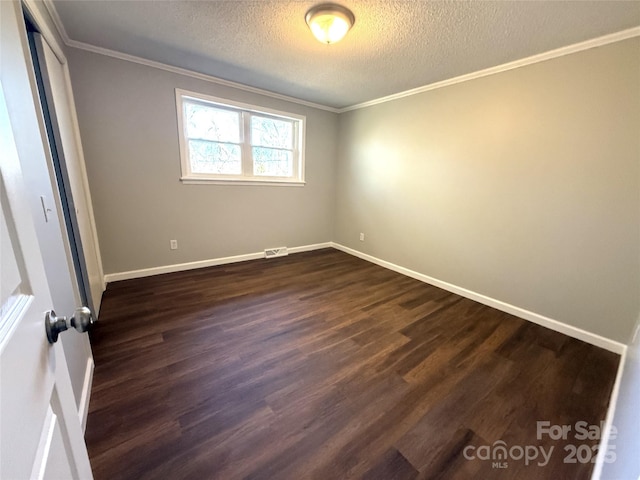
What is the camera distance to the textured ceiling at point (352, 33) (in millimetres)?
1708

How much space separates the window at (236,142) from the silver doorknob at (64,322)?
113 inches

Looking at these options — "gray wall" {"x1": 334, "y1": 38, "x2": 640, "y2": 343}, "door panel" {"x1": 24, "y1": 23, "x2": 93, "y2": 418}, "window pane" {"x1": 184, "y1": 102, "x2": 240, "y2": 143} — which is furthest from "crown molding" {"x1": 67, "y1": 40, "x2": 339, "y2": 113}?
"gray wall" {"x1": 334, "y1": 38, "x2": 640, "y2": 343}

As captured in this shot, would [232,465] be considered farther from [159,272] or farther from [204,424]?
[159,272]

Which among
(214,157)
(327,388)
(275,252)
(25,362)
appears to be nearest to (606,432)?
(327,388)

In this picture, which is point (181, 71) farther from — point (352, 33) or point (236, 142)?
point (352, 33)

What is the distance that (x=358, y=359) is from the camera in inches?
73.5

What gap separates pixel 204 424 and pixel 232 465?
278 mm

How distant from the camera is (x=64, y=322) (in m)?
0.61

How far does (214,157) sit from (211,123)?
411mm

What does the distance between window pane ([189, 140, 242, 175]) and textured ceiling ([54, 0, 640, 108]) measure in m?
0.82

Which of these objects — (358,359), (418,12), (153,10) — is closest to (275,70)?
(153,10)

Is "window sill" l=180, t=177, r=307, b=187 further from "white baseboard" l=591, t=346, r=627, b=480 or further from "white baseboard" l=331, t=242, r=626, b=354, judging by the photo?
"white baseboard" l=591, t=346, r=627, b=480

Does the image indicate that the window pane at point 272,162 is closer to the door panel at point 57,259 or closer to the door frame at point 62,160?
the door frame at point 62,160

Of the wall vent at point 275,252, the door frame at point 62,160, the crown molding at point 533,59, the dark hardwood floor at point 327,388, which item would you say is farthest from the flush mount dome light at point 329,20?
the wall vent at point 275,252
